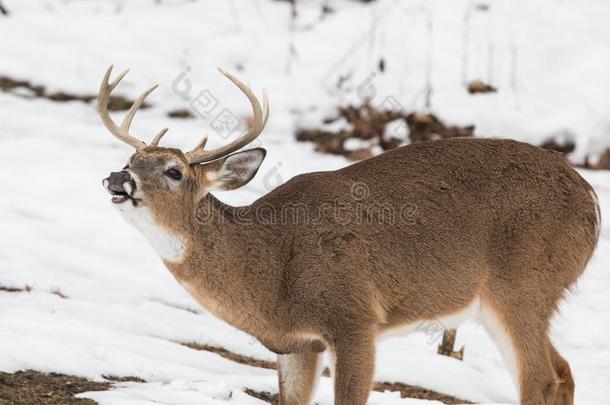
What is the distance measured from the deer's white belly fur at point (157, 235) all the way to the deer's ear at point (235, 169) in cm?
41

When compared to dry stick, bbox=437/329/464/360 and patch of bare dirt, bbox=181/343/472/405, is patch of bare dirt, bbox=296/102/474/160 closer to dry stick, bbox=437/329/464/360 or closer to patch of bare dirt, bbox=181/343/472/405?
dry stick, bbox=437/329/464/360

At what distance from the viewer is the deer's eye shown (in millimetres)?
5777

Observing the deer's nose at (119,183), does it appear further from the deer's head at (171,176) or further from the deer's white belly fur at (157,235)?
the deer's white belly fur at (157,235)

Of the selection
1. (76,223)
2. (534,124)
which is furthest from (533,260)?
(534,124)

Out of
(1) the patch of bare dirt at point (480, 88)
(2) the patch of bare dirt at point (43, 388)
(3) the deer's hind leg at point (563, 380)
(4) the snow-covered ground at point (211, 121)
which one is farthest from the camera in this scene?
(1) the patch of bare dirt at point (480, 88)

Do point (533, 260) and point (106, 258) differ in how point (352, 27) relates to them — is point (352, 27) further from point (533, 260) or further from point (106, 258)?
point (533, 260)

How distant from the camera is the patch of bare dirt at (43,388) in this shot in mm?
5773

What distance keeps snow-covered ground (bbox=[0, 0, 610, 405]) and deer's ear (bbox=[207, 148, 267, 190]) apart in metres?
1.23

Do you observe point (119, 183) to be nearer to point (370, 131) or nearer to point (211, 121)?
point (370, 131)

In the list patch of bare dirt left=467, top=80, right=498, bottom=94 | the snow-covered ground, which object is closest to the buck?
the snow-covered ground

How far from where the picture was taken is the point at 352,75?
1307 cm

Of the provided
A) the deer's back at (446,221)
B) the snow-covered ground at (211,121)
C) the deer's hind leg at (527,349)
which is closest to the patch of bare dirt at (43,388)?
the snow-covered ground at (211,121)

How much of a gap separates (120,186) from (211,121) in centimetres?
704

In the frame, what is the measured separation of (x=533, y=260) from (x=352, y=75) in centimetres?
728
